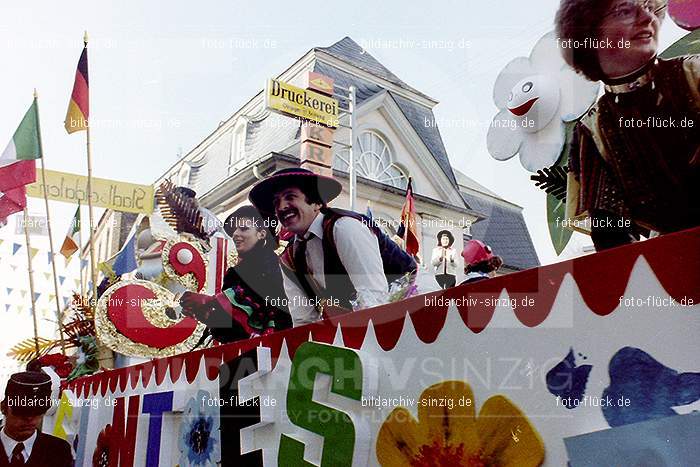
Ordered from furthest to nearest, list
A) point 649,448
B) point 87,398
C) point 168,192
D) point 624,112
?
point 168,192 < point 87,398 < point 624,112 < point 649,448

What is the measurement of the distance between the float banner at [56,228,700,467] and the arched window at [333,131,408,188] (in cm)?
831

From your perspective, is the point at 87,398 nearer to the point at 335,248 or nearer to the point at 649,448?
the point at 335,248

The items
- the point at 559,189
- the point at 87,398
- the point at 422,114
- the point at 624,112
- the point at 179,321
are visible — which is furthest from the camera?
the point at 422,114

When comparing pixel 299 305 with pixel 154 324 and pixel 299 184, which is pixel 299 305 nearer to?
pixel 299 184

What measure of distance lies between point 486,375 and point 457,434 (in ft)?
0.66

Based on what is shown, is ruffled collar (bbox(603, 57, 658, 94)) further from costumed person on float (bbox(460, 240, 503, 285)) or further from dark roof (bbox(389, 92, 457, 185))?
dark roof (bbox(389, 92, 457, 185))

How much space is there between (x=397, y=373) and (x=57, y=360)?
6.02 meters

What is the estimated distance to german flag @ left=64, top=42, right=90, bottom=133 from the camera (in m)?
7.36

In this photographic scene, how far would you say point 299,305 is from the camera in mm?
3607

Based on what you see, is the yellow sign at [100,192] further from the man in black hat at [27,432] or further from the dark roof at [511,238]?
the man in black hat at [27,432]

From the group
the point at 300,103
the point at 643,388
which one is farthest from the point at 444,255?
the point at 300,103

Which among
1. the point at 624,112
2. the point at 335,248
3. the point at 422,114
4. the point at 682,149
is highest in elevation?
the point at 422,114

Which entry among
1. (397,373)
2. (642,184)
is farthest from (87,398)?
(642,184)

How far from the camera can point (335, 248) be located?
328 centimetres
